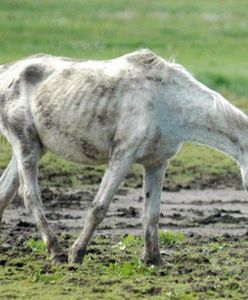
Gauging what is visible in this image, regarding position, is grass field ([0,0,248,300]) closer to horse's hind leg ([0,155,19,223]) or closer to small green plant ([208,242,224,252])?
small green plant ([208,242,224,252])

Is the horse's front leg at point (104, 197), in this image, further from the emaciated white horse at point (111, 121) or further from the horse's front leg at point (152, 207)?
the horse's front leg at point (152, 207)

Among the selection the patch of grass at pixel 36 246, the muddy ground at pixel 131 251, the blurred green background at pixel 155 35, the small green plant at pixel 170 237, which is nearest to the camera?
the muddy ground at pixel 131 251

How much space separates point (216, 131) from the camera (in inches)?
500

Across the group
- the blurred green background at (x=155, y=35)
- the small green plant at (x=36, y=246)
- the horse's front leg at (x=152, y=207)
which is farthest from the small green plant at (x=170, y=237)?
the blurred green background at (x=155, y=35)

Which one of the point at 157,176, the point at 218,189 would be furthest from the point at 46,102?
the point at 218,189

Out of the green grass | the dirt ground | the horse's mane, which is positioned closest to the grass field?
Answer: the green grass

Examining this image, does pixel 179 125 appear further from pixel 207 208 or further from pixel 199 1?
pixel 199 1

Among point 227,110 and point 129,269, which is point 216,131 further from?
point 129,269

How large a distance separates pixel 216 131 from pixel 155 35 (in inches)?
977

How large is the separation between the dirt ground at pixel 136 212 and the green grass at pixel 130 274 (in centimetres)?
136

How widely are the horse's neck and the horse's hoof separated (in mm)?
1611

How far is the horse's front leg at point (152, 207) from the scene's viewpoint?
42.7 feet

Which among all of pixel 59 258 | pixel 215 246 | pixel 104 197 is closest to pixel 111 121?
pixel 104 197

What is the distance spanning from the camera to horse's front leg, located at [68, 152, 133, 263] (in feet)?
41.3
